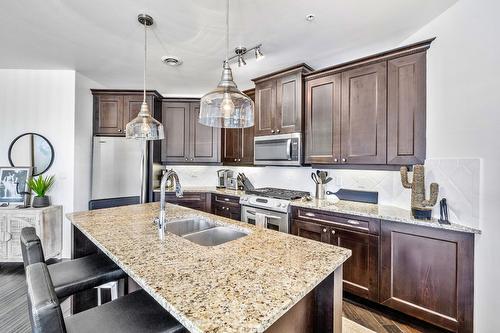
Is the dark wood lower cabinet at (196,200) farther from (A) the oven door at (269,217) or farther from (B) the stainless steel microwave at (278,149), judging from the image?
(B) the stainless steel microwave at (278,149)

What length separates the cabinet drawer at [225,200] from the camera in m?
3.37

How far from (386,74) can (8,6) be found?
3447mm

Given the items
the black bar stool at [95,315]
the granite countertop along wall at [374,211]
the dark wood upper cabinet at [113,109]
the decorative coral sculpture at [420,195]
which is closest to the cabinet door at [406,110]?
the decorative coral sculpture at [420,195]

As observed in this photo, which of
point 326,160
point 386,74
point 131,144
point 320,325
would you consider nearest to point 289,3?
point 386,74

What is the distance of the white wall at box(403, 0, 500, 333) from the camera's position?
63.1 inches

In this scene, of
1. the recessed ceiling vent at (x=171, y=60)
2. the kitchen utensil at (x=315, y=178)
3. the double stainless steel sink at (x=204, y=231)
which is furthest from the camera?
the kitchen utensil at (x=315, y=178)

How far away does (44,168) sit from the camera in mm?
3258

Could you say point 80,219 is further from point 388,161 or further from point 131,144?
point 388,161

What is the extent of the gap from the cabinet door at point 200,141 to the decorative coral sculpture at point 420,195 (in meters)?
2.86

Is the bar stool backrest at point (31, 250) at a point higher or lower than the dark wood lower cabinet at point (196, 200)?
higher

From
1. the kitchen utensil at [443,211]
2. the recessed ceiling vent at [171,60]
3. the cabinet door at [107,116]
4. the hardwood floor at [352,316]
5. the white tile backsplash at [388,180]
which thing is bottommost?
the hardwood floor at [352,316]

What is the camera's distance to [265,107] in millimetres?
3326

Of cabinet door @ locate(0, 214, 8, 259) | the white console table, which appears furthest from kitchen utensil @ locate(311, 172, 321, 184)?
cabinet door @ locate(0, 214, 8, 259)

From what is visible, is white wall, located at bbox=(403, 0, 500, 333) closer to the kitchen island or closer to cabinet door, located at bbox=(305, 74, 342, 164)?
cabinet door, located at bbox=(305, 74, 342, 164)
